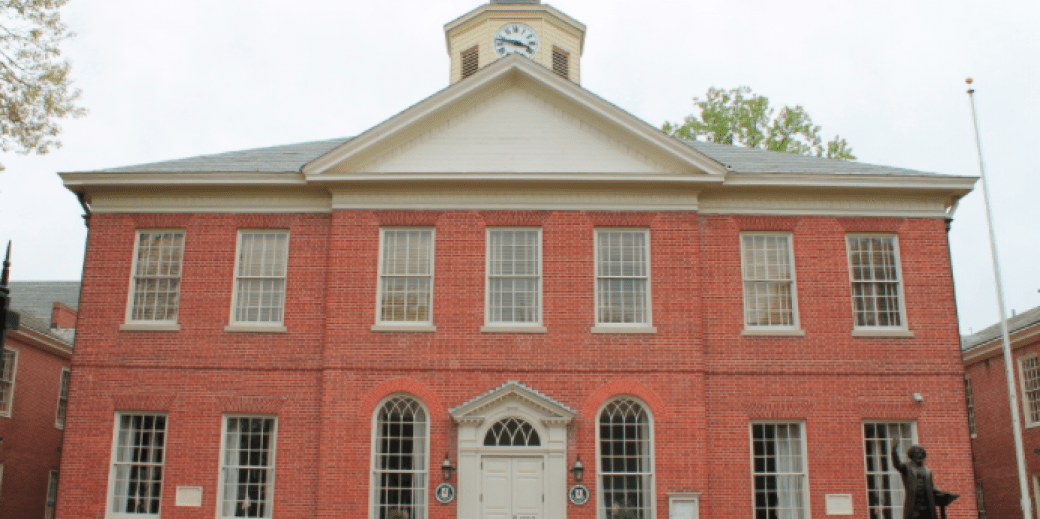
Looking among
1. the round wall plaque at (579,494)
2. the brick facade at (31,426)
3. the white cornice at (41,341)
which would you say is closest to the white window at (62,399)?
the brick facade at (31,426)

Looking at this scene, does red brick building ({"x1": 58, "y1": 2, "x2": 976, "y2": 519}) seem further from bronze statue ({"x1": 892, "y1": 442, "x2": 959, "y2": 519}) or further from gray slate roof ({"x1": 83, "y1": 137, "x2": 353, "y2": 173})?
bronze statue ({"x1": 892, "y1": 442, "x2": 959, "y2": 519})

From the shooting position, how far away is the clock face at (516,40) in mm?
22516

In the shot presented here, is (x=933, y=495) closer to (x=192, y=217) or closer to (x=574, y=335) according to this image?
(x=574, y=335)

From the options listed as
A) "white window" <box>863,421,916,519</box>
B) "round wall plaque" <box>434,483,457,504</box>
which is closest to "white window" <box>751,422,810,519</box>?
"white window" <box>863,421,916,519</box>

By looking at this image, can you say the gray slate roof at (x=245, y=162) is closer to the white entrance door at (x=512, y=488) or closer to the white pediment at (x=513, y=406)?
the white pediment at (x=513, y=406)

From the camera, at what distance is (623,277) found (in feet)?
56.5

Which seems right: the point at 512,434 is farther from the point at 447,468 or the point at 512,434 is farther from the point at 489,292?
the point at 489,292

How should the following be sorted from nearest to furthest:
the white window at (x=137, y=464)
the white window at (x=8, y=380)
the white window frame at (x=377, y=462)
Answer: the white window frame at (x=377, y=462)
the white window at (x=137, y=464)
the white window at (x=8, y=380)

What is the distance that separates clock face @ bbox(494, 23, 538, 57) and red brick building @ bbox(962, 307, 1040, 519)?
1465 centimetres

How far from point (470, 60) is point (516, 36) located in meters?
1.40

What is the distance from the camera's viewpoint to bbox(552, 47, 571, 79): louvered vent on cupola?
2295 cm

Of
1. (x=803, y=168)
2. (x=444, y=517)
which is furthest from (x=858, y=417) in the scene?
(x=444, y=517)

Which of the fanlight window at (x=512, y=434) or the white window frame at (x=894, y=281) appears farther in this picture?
the white window frame at (x=894, y=281)

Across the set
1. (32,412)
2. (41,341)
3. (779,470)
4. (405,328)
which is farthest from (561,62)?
(32,412)
